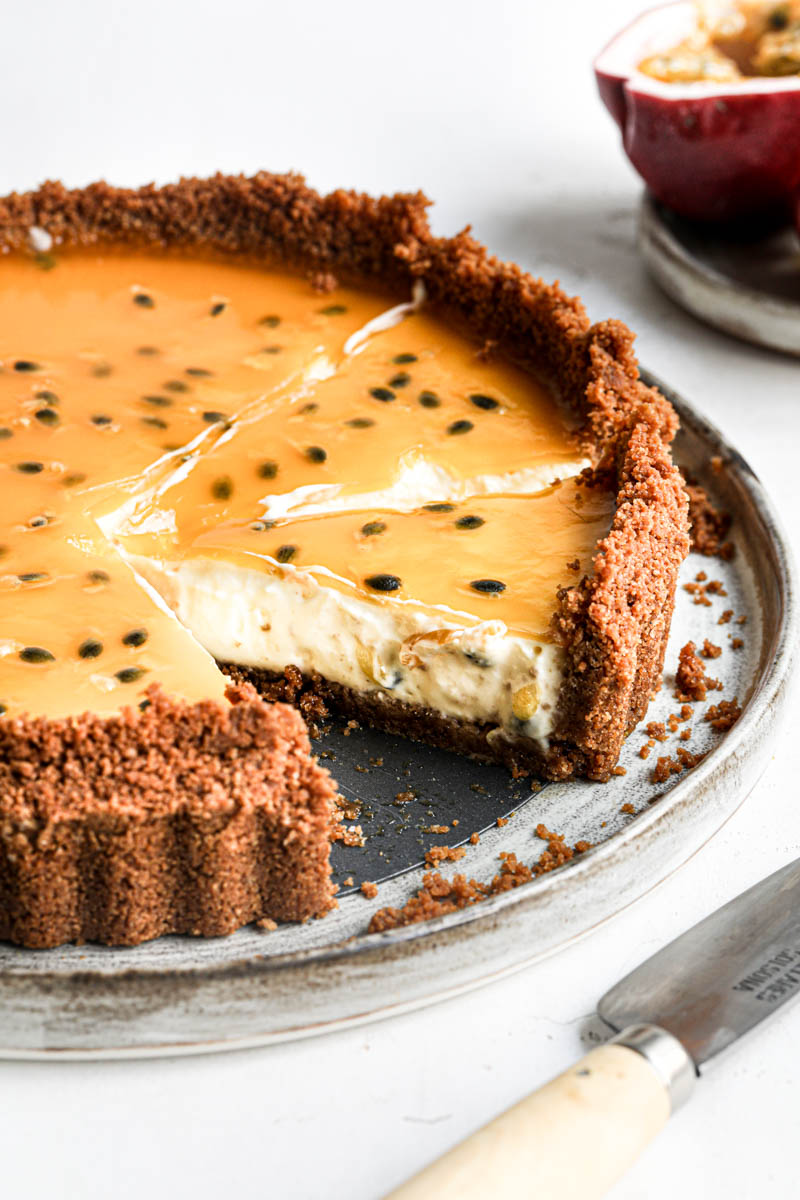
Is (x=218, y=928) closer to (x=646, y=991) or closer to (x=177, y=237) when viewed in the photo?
(x=646, y=991)

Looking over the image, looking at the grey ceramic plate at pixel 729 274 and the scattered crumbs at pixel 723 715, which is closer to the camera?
the scattered crumbs at pixel 723 715

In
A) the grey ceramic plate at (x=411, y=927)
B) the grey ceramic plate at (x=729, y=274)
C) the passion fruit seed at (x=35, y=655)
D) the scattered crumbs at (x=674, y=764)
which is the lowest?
the grey ceramic plate at (x=411, y=927)

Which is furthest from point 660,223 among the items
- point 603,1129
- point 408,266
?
point 603,1129

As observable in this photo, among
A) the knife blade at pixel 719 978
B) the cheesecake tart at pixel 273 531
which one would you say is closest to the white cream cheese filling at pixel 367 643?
the cheesecake tart at pixel 273 531

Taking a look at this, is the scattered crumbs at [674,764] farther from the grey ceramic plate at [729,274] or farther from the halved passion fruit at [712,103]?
the halved passion fruit at [712,103]

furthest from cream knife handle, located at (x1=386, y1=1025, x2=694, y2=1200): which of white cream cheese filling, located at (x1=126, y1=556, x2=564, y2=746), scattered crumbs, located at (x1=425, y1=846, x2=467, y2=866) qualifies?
white cream cheese filling, located at (x1=126, y1=556, x2=564, y2=746)

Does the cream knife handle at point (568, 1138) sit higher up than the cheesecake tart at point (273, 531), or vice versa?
the cheesecake tart at point (273, 531)

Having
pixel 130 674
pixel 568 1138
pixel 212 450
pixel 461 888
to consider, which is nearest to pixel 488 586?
pixel 461 888

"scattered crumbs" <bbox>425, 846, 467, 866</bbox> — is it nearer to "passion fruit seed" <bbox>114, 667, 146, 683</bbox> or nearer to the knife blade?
the knife blade
